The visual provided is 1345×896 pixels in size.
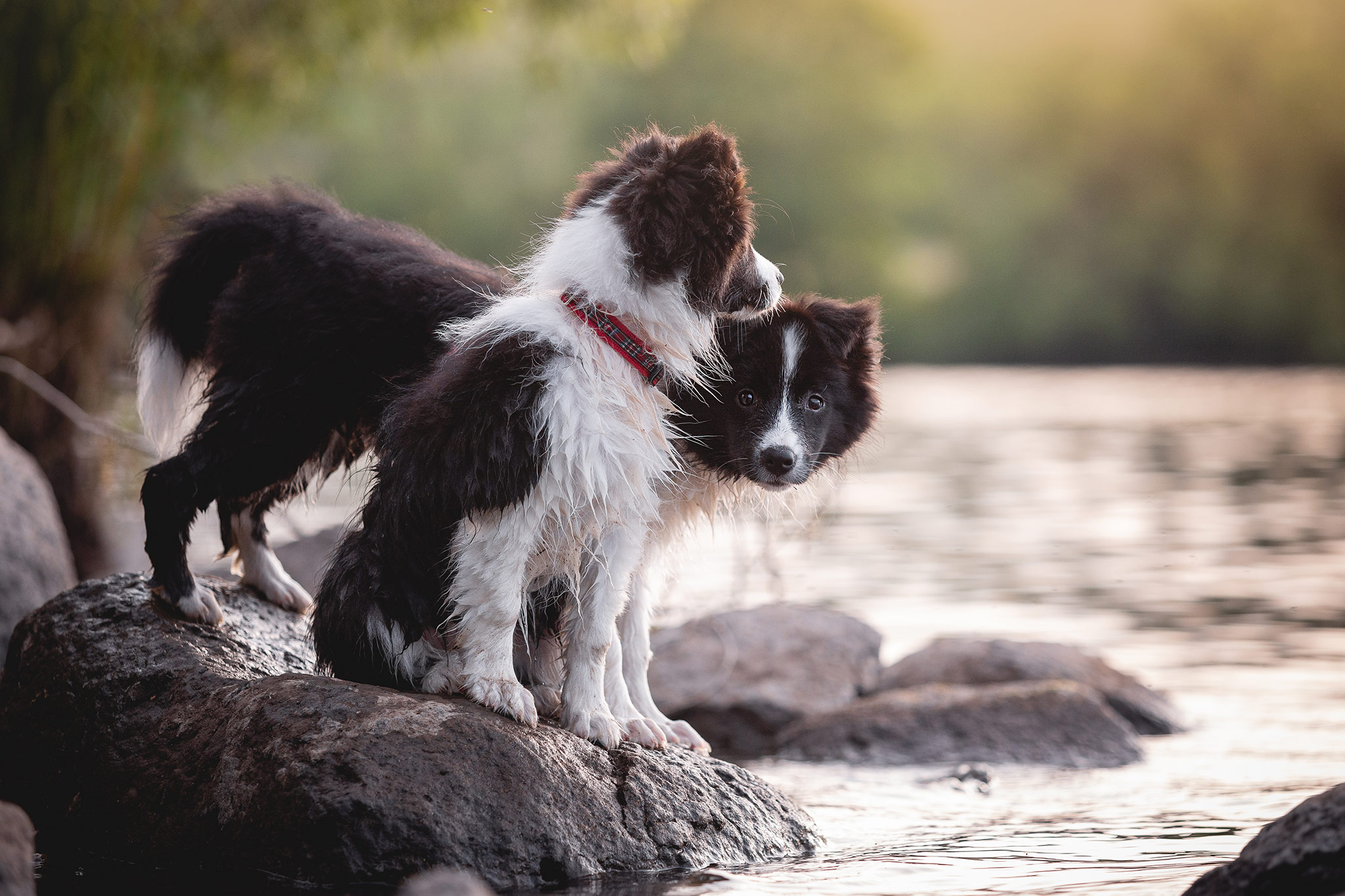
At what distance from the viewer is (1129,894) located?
423cm

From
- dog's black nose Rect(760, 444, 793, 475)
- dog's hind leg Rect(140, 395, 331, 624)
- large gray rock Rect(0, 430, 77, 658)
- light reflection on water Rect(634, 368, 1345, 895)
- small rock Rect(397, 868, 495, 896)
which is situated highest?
dog's black nose Rect(760, 444, 793, 475)

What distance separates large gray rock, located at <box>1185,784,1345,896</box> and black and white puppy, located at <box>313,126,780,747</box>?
6.16 ft

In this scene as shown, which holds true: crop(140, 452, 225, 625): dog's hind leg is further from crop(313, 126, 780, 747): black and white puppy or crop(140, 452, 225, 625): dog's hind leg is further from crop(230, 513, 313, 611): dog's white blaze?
crop(313, 126, 780, 747): black and white puppy

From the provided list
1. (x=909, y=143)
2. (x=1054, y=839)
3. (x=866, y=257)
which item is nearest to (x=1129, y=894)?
(x=1054, y=839)

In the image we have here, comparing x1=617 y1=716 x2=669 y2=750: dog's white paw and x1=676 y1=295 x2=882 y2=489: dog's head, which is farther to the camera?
x1=676 y1=295 x2=882 y2=489: dog's head

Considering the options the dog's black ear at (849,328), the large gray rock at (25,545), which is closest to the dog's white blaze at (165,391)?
the large gray rock at (25,545)

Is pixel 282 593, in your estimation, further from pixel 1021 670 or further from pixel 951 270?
pixel 951 270

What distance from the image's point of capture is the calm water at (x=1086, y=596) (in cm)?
499

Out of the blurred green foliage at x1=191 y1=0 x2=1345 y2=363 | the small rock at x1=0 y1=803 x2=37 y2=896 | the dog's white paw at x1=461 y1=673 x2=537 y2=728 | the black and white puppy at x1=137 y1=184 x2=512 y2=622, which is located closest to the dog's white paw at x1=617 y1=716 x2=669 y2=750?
the dog's white paw at x1=461 y1=673 x2=537 y2=728

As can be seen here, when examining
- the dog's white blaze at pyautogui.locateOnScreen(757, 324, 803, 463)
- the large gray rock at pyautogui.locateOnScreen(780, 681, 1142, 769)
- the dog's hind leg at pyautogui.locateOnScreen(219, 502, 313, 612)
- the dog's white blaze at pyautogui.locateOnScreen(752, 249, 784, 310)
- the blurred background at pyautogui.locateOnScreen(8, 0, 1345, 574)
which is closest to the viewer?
the dog's white blaze at pyautogui.locateOnScreen(752, 249, 784, 310)

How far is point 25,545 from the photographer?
654 centimetres

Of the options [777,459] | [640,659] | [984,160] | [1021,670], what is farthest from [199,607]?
[984,160]

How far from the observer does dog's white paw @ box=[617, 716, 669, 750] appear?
4676 millimetres

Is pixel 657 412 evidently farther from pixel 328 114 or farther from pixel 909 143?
pixel 909 143
